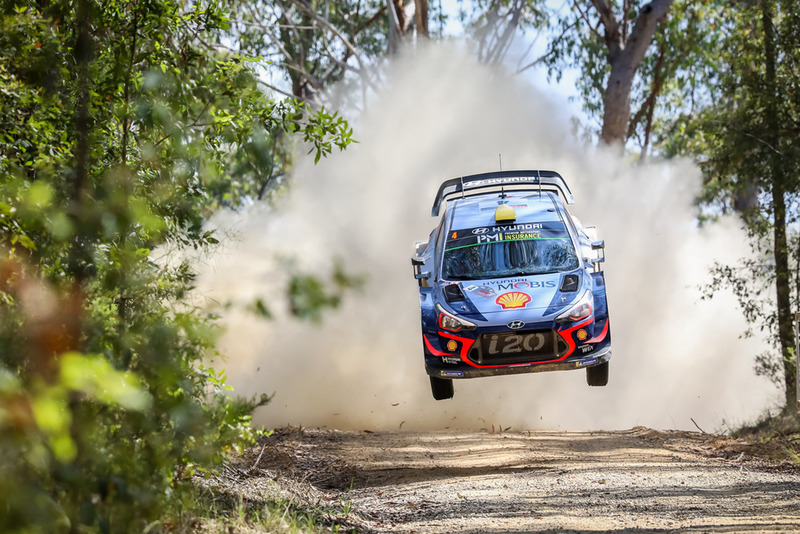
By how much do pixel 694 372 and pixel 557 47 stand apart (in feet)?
43.6

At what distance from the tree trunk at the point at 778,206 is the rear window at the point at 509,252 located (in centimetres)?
558

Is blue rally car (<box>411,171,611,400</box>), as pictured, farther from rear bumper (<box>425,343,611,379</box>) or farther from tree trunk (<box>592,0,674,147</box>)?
tree trunk (<box>592,0,674,147</box>)

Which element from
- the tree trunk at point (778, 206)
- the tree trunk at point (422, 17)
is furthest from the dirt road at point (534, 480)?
the tree trunk at point (422, 17)

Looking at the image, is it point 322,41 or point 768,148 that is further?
point 322,41

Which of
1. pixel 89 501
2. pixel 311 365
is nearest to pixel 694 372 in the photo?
pixel 311 365

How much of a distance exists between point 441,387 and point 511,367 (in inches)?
47.0

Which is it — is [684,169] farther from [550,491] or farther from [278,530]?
[278,530]

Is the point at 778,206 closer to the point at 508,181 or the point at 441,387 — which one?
the point at 508,181

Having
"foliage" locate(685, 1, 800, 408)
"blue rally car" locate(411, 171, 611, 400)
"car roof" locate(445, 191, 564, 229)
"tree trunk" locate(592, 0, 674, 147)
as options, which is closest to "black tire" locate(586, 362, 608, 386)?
"blue rally car" locate(411, 171, 611, 400)

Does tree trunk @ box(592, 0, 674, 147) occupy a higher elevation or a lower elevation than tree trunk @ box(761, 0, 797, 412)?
higher

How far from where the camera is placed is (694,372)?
1692 centimetres

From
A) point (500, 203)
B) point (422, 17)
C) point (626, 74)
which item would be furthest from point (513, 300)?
point (422, 17)

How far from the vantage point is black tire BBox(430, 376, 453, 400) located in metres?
8.66

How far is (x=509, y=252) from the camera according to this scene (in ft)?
28.7
